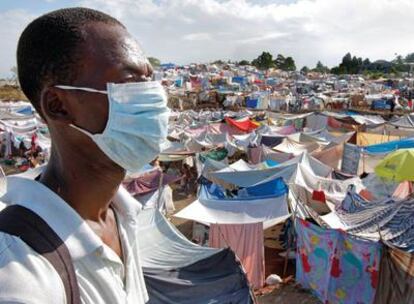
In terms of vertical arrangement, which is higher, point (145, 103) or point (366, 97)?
point (145, 103)

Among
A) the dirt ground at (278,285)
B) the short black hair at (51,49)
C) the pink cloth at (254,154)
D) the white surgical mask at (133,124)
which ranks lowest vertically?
the dirt ground at (278,285)

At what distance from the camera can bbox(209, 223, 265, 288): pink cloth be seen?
7.27 metres

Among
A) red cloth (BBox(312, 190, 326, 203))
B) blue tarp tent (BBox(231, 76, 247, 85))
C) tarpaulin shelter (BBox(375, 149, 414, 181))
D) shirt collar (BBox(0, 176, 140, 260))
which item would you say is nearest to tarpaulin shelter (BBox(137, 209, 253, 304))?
shirt collar (BBox(0, 176, 140, 260))

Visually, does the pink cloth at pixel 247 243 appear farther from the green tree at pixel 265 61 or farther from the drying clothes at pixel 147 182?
the green tree at pixel 265 61

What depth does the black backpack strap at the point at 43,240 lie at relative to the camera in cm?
88

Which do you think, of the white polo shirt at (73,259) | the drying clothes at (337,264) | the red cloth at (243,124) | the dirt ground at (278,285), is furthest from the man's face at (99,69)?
the red cloth at (243,124)

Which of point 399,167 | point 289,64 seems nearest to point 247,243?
point 399,167

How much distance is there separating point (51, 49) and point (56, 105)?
154mm

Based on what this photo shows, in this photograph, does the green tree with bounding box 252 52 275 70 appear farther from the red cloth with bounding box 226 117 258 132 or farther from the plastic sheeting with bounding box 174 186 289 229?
the plastic sheeting with bounding box 174 186 289 229

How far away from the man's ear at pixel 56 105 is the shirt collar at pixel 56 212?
0.64 feet

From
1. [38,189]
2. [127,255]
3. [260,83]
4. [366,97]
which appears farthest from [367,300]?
[260,83]

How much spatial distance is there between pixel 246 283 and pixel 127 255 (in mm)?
3919

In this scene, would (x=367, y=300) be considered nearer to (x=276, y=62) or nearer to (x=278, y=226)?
(x=278, y=226)

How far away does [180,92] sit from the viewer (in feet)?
134
